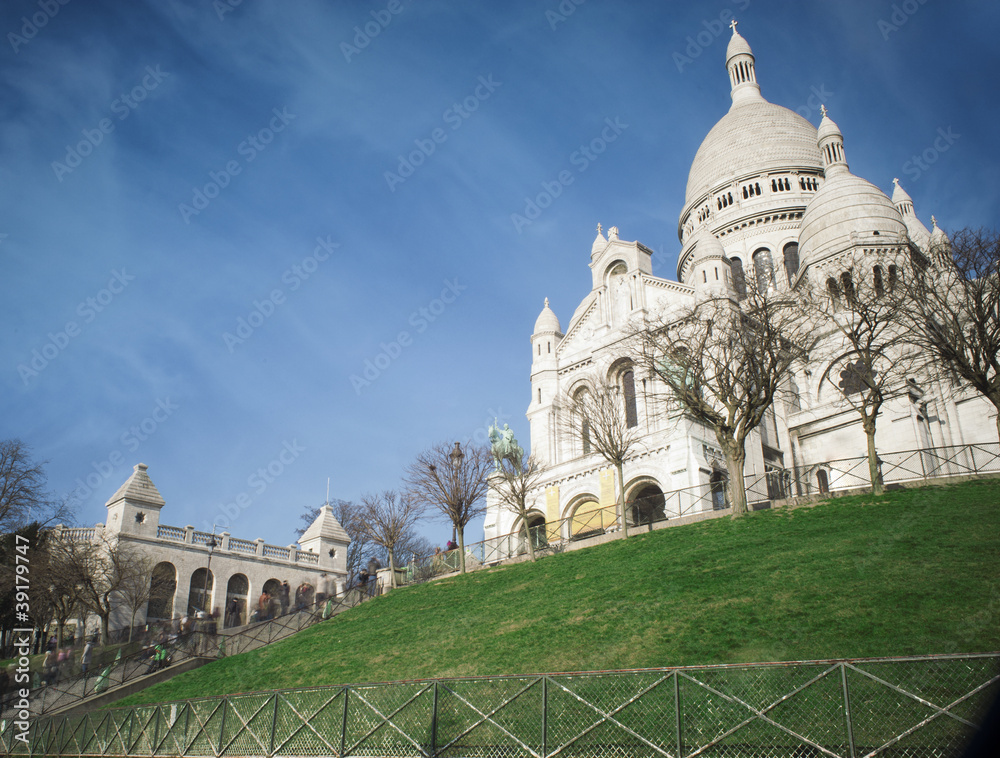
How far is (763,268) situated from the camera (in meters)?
52.5

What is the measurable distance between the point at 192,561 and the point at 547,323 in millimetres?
23218

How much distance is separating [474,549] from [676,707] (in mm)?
25694

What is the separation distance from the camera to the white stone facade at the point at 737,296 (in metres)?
33.4

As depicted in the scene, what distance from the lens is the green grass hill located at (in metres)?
14.5

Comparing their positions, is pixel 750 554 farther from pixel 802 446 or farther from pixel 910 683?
pixel 802 446

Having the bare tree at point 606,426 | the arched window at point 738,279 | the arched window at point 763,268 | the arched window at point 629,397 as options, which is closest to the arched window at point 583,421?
the bare tree at point 606,426

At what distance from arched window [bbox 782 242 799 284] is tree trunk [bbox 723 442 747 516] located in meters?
28.2

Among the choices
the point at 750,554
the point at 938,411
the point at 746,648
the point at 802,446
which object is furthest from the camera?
the point at 802,446

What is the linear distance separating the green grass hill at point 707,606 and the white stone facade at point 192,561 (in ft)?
36.1

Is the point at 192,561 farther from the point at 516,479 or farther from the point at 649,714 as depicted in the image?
the point at 649,714

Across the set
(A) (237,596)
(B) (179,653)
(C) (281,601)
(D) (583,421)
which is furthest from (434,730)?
(A) (237,596)

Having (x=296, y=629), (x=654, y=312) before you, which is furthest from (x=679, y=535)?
(x=654, y=312)

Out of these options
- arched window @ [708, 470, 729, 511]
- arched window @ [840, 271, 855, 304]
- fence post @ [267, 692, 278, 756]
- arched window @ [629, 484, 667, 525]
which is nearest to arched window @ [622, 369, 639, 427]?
Answer: arched window @ [629, 484, 667, 525]

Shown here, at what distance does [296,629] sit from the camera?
1125 inches
